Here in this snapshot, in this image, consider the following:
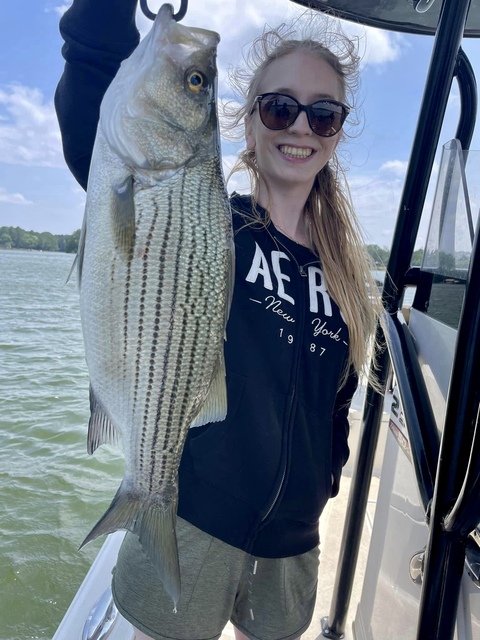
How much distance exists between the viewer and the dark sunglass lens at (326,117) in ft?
5.16

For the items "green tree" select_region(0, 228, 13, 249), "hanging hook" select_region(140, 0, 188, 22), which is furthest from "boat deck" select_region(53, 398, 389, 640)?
"green tree" select_region(0, 228, 13, 249)

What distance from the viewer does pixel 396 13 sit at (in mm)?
2188

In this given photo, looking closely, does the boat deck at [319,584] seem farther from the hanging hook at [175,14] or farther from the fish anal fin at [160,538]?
the hanging hook at [175,14]

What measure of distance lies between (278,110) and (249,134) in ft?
0.79

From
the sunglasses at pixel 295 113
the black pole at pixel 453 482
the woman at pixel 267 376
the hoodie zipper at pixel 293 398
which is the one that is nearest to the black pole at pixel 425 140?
the woman at pixel 267 376

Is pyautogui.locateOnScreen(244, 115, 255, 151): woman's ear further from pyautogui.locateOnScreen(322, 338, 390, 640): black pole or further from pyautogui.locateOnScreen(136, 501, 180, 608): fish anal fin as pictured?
pyautogui.locateOnScreen(136, 501, 180, 608): fish anal fin

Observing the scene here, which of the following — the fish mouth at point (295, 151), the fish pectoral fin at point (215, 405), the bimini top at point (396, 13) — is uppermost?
the bimini top at point (396, 13)

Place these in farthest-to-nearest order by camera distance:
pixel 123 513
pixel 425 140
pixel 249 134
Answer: pixel 425 140 < pixel 249 134 < pixel 123 513

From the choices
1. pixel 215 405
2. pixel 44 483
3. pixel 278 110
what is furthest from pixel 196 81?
pixel 44 483

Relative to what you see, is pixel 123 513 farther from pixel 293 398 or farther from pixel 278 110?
pixel 278 110

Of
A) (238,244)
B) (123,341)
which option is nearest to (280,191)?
(238,244)

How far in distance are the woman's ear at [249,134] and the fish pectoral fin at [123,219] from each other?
79 centimetres

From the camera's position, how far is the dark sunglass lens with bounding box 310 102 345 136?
1571 mm

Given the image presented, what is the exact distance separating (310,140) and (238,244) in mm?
423
